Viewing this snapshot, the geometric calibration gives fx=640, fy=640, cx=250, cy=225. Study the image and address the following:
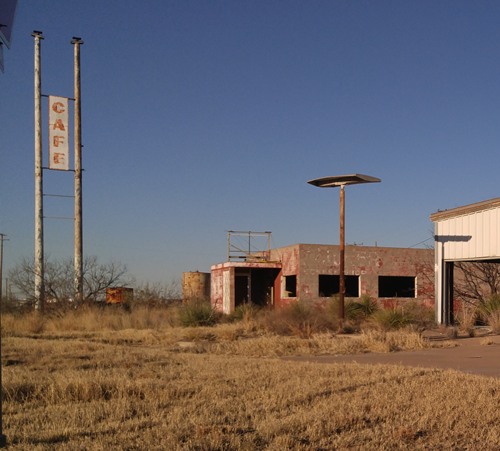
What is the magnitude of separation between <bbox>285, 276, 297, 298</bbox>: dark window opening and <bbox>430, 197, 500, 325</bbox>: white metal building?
10470mm

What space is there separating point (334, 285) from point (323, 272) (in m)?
6.59

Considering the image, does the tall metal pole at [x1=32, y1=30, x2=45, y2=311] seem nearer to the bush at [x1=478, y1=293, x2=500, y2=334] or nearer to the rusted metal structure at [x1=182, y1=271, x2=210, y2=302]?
the rusted metal structure at [x1=182, y1=271, x2=210, y2=302]

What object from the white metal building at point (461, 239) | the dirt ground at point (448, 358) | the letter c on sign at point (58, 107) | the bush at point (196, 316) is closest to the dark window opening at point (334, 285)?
the bush at point (196, 316)

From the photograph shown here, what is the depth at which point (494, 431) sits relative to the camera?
6.80 meters

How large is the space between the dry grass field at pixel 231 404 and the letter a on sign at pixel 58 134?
1522 cm

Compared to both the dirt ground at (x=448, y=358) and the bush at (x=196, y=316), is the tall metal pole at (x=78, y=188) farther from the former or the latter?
the dirt ground at (x=448, y=358)

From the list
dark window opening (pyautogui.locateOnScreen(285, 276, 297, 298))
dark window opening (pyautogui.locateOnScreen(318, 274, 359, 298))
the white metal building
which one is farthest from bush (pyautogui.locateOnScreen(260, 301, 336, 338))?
dark window opening (pyautogui.locateOnScreen(318, 274, 359, 298))

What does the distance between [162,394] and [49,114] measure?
74.7ft

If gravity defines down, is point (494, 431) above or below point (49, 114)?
below

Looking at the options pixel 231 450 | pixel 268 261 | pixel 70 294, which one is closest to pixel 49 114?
pixel 70 294

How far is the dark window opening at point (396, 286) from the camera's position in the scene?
1330 inches

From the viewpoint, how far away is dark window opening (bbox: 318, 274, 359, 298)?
3328 centimetres

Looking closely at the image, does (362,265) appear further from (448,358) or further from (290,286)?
(448,358)

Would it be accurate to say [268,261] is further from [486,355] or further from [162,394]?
[162,394]
